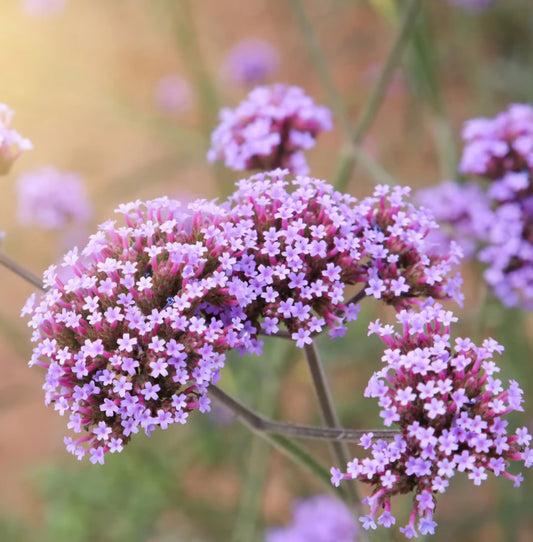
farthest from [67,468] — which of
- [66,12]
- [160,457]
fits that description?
[66,12]

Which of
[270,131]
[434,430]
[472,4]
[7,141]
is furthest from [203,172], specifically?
[434,430]

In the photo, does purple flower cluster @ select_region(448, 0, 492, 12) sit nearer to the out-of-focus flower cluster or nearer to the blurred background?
the blurred background

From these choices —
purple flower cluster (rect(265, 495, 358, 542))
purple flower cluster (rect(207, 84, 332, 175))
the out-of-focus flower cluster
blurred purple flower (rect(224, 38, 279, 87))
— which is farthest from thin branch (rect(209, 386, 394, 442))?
blurred purple flower (rect(224, 38, 279, 87))

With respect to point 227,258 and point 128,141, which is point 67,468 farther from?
point 128,141

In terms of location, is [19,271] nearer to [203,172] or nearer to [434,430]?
[434,430]

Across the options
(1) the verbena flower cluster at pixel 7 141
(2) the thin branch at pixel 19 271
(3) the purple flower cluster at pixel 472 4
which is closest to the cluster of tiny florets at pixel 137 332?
(2) the thin branch at pixel 19 271
